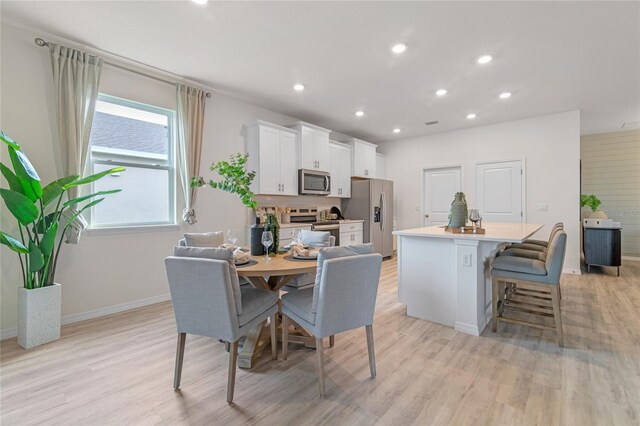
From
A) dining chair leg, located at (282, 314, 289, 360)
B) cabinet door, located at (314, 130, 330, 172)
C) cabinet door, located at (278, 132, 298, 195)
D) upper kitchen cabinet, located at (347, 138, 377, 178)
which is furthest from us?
upper kitchen cabinet, located at (347, 138, 377, 178)

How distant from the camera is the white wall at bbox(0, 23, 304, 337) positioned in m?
2.65

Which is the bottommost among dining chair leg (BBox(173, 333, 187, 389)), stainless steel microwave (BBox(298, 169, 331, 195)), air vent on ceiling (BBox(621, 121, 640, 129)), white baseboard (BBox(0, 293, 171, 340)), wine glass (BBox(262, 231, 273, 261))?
white baseboard (BBox(0, 293, 171, 340))

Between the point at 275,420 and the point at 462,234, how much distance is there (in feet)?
7.21

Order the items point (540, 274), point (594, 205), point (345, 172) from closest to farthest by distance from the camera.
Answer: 1. point (540, 274)
2. point (594, 205)
3. point (345, 172)

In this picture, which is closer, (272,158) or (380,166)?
(272,158)

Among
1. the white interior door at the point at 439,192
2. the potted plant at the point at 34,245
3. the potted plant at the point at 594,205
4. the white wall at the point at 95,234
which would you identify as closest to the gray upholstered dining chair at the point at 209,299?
the potted plant at the point at 34,245

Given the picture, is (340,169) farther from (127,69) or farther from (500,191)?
(127,69)

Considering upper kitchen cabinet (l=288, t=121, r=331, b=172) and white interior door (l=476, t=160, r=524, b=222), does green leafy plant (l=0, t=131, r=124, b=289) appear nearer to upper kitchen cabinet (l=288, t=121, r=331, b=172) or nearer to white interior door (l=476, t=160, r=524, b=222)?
upper kitchen cabinet (l=288, t=121, r=331, b=172)

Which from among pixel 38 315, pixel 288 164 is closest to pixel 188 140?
pixel 288 164

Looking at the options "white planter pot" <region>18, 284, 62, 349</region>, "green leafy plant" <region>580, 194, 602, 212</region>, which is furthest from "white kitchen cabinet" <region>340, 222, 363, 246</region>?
"green leafy plant" <region>580, 194, 602, 212</region>

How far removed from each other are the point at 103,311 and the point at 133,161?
1693 millimetres

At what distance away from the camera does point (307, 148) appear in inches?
202

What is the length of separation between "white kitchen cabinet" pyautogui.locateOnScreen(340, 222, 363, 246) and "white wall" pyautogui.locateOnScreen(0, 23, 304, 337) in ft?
7.06

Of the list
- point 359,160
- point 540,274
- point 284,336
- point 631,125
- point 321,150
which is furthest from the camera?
point 359,160
